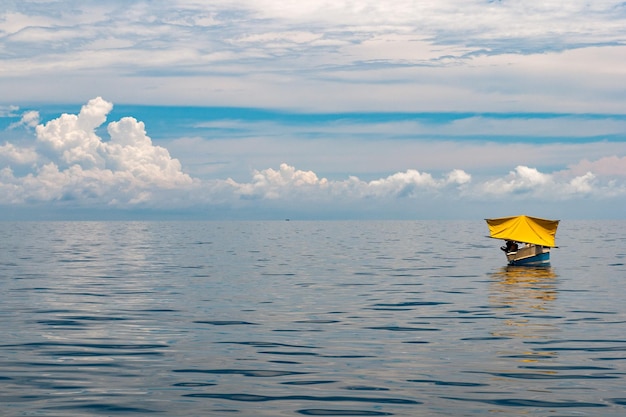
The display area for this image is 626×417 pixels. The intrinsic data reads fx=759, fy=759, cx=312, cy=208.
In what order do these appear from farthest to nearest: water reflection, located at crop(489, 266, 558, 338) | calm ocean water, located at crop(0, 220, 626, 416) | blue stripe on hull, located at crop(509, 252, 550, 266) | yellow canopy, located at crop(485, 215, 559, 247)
A: yellow canopy, located at crop(485, 215, 559, 247)
blue stripe on hull, located at crop(509, 252, 550, 266)
water reflection, located at crop(489, 266, 558, 338)
calm ocean water, located at crop(0, 220, 626, 416)

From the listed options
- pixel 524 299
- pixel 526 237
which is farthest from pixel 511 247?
pixel 524 299

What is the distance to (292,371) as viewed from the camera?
814 inches

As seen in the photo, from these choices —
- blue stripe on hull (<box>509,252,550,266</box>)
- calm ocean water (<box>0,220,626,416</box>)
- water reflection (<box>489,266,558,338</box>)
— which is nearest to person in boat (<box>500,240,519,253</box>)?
blue stripe on hull (<box>509,252,550,266</box>)

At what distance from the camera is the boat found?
6412cm

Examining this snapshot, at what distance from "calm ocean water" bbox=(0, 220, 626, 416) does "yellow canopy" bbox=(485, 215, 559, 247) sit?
14.8m

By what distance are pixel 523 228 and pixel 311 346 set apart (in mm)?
45535

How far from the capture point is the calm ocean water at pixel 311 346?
17375 millimetres

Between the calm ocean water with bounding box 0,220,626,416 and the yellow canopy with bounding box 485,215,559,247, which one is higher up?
the yellow canopy with bounding box 485,215,559,247

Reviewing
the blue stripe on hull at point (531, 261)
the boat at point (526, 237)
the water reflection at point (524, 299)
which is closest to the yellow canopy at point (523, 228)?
the boat at point (526, 237)

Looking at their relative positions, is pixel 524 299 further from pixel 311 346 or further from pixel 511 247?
pixel 511 247

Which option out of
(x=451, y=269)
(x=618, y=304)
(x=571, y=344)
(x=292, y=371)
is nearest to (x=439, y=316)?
(x=571, y=344)

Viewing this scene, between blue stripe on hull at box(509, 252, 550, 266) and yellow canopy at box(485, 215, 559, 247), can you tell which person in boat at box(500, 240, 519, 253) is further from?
blue stripe on hull at box(509, 252, 550, 266)

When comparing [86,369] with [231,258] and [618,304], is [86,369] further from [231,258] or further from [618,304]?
[231,258]

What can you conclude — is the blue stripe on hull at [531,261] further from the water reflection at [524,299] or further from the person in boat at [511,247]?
the water reflection at [524,299]
